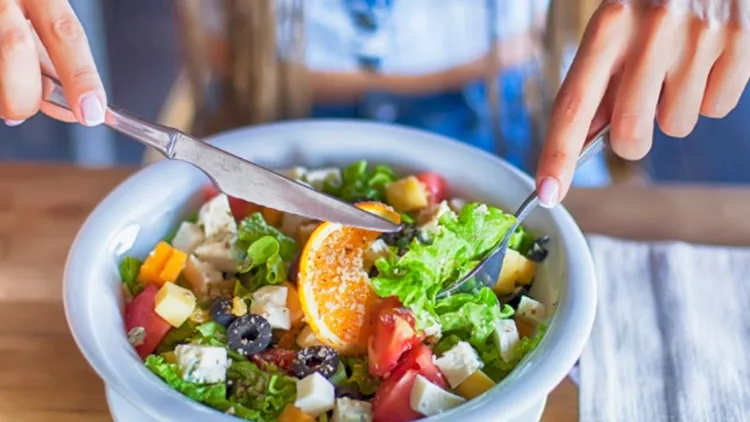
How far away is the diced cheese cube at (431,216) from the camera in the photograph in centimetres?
87

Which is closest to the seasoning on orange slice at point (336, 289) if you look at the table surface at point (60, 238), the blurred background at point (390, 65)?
the table surface at point (60, 238)

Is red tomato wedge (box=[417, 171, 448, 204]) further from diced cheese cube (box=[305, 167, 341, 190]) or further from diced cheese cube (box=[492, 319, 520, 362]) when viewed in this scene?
diced cheese cube (box=[492, 319, 520, 362])

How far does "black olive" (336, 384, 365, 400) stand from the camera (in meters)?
0.77

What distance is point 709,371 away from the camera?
897 mm

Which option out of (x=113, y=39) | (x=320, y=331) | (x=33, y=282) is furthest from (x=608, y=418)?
(x=113, y=39)

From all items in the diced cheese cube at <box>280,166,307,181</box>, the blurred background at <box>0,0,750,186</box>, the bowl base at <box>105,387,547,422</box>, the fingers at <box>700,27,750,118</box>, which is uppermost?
the fingers at <box>700,27,750,118</box>

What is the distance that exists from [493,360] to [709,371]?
25 cm

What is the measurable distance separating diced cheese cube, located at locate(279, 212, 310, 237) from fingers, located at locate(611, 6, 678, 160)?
1.05 feet

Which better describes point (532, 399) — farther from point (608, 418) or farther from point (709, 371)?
point (709, 371)

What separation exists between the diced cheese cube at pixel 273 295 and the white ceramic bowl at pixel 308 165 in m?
0.12

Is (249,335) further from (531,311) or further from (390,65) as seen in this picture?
(390,65)

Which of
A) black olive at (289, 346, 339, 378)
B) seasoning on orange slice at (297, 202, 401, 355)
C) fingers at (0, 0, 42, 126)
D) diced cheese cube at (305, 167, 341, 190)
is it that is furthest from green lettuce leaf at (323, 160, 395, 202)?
fingers at (0, 0, 42, 126)

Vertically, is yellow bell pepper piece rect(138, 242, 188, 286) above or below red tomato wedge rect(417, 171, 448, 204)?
above

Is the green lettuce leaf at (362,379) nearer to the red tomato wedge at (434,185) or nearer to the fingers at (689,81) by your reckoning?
the red tomato wedge at (434,185)
